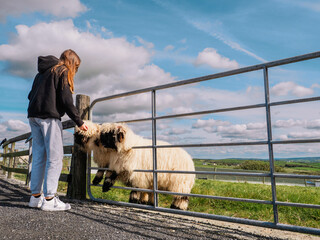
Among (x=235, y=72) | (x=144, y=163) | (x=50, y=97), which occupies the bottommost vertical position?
(x=144, y=163)

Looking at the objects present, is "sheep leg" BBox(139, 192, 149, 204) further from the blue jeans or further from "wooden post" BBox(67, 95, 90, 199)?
the blue jeans

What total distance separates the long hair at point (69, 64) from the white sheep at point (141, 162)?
3.10 feet

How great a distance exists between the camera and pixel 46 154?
372 centimetres

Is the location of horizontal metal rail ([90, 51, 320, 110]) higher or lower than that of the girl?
higher

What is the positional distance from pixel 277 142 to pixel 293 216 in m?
2.53

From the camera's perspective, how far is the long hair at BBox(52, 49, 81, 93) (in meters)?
3.66

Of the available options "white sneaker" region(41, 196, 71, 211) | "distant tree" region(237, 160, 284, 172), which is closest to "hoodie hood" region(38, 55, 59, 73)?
"white sneaker" region(41, 196, 71, 211)

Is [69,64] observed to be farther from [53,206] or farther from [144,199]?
[144,199]

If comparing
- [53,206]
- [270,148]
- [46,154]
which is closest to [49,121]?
[46,154]

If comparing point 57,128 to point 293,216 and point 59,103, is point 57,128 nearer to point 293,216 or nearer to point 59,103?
point 59,103

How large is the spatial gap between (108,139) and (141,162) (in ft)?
2.05

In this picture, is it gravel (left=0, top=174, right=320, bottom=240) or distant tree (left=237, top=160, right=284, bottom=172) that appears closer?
gravel (left=0, top=174, right=320, bottom=240)

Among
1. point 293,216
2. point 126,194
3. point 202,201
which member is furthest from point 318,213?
point 126,194

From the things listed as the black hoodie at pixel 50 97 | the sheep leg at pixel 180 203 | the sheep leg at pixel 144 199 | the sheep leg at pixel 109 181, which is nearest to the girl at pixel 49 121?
the black hoodie at pixel 50 97
